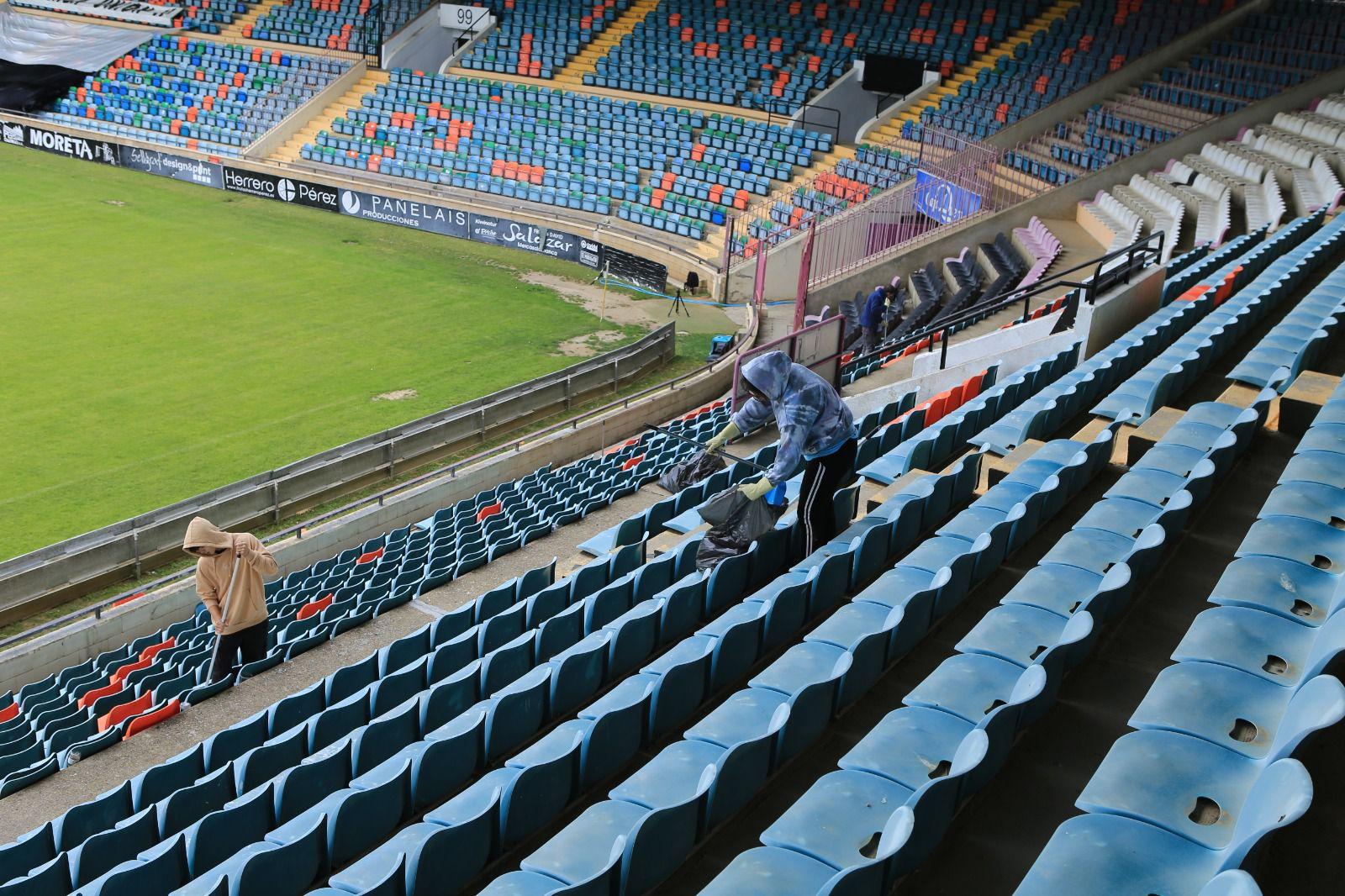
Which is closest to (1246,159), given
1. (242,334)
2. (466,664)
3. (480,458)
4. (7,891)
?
(480,458)

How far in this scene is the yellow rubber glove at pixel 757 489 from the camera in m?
6.64

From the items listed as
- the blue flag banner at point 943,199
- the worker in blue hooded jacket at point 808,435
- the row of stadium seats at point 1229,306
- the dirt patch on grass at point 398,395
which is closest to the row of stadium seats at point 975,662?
the worker in blue hooded jacket at point 808,435

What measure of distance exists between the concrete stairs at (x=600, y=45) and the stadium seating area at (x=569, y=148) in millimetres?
1377

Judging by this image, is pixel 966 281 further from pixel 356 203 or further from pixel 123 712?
pixel 123 712

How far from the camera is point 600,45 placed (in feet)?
108

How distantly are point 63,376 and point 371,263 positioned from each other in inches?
317

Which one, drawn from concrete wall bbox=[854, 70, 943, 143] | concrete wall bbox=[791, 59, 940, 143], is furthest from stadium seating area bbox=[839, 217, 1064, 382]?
concrete wall bbox=[791, 59, 940, 143]

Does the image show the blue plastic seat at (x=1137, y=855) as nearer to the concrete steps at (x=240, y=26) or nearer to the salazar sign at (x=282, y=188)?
the salazar sign at (x=282, y=188)

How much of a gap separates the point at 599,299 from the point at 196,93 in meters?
18.0

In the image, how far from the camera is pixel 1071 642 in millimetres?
4660

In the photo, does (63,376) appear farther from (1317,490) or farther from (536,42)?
(536,42)

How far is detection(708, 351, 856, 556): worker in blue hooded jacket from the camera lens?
6586mm

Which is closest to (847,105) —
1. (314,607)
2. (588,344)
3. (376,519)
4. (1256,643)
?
(588,344)

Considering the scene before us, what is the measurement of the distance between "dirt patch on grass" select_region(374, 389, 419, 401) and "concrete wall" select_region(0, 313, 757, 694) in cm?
294
